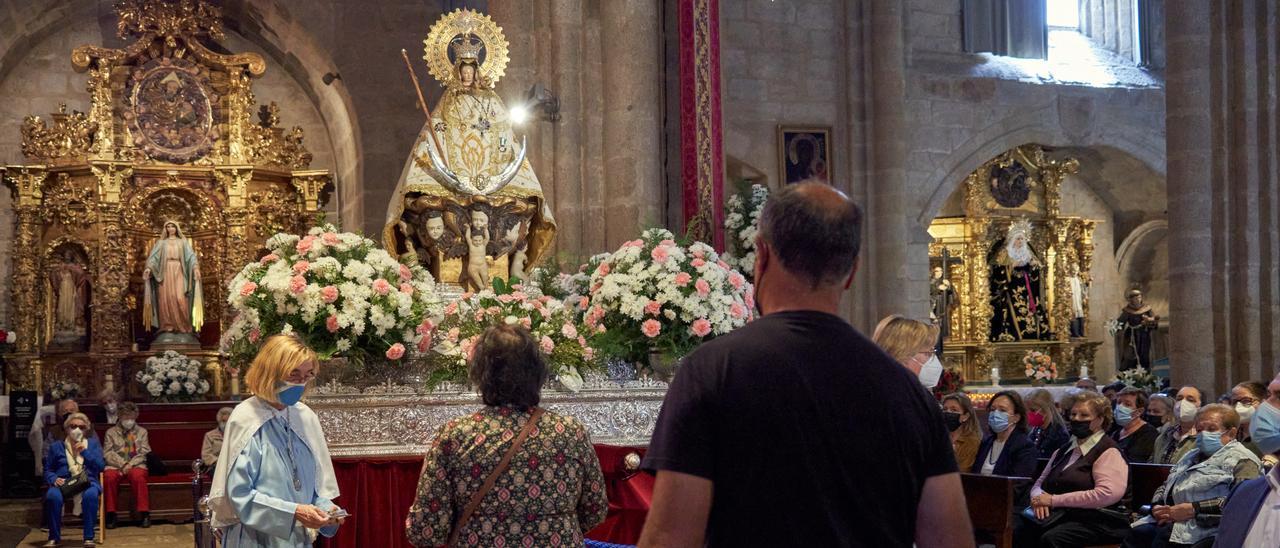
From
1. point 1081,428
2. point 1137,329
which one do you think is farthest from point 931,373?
point 1137,329

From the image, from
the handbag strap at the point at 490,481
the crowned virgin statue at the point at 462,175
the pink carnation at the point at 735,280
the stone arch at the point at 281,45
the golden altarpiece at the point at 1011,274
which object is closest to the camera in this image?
the handbag strap at the point at 490,481

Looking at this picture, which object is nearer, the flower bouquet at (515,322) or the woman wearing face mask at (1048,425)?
the flower bouquet at (515,322)

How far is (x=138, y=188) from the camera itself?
1628 centimetres

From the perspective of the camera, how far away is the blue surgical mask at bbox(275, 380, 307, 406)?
15.4 ft

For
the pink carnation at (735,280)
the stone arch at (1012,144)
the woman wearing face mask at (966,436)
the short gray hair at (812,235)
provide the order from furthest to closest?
1. the stone arch at (1012,144)
2. the pink carnation at (735,280)
3. the woman wearing face mask at (966,436)
4. the short gray hair at (812,235)

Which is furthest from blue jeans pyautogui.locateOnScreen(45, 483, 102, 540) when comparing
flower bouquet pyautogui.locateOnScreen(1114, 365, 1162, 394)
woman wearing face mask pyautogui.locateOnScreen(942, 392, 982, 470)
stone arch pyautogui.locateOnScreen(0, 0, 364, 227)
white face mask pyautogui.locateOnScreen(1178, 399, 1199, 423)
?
flower bouquet pyautogui.locateOnScreen(1114, 365, 1162, 394)

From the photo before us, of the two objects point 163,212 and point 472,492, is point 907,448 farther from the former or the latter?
point 163,212

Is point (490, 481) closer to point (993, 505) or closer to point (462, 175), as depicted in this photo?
point (993, 505)

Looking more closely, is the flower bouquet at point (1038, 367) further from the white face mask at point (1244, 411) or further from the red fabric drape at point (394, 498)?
the red fabric drape at point (394, 498)

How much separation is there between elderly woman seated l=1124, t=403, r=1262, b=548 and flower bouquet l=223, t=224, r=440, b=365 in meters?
3.72

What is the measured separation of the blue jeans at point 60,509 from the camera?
10.7 meters

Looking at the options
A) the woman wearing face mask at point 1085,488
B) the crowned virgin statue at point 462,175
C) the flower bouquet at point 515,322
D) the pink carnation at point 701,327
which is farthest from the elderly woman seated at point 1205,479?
the crowned virgin statue at point 462,175

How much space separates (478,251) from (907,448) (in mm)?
7067

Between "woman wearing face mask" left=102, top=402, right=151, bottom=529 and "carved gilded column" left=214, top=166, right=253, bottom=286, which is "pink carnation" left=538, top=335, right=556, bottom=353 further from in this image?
"carved gilded column" left=214, top=166, right=253, bottom=286
